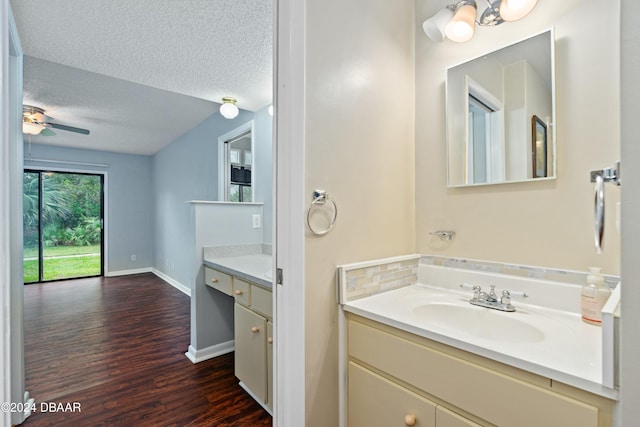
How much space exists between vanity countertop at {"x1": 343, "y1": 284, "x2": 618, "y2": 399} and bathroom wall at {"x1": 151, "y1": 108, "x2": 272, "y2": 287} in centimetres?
175

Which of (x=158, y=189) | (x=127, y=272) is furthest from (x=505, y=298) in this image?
(x=127, y=272)

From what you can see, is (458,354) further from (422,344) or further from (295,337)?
(295,337)

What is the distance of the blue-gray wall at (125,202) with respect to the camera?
5.58 m

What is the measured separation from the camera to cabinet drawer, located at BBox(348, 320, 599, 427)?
0.74m

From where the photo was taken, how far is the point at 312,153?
1.16 meters

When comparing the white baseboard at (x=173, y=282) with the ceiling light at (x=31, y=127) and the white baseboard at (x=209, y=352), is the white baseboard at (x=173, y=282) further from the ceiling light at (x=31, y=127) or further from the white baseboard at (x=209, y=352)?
the ceiling light at (x=31, y=127)

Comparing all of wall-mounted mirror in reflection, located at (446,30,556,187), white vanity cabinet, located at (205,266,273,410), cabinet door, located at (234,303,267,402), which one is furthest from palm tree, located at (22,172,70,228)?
wall-mounted mirror in reflection, located at (446,30,556,187)

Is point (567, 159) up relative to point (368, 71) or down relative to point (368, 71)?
down

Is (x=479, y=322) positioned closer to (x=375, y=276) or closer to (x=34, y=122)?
(x=375, y=276)

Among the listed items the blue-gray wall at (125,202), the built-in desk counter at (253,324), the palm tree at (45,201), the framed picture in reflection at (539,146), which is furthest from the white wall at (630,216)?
the palm tree at (45,201)

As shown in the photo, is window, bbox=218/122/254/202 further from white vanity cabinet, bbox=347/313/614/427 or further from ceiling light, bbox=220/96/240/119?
white vanity cabinet, bbox=347/313/614/427

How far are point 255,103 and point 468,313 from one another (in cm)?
258

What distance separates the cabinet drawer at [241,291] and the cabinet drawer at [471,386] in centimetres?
93

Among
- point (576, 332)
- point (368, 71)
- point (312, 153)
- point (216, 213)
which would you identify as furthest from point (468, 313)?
point (216, 213)
